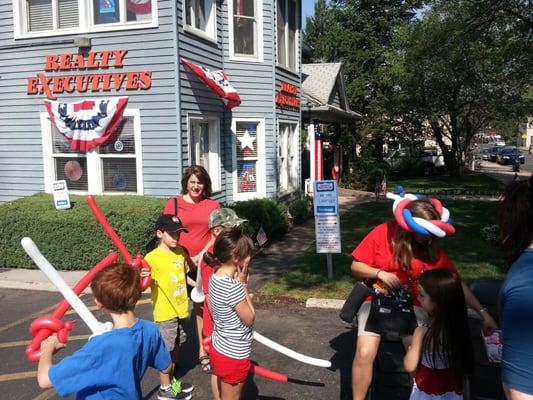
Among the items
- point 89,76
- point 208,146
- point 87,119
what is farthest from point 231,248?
point 208,146

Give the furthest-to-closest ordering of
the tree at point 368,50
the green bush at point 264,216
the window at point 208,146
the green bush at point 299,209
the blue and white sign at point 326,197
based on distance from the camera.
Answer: the tree at point 368,50
the green bush at point 299,209
the window at point 208,146
the green bush at point 264,216
the blue and white sign at point 326,197

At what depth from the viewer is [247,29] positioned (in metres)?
11.8

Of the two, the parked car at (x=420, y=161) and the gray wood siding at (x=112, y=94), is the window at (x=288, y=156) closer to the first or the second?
the gray wood siding at (x=112, y=94)

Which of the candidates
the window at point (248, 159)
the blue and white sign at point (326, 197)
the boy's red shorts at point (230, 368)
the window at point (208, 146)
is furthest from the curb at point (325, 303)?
the window at point (248, 159)

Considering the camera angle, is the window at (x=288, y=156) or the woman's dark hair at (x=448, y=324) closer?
the woman's dark hair at (x=448, y=324)

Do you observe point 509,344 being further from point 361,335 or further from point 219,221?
point 219,221

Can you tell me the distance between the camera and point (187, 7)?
31.7 feet

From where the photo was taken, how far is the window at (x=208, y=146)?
1028cm

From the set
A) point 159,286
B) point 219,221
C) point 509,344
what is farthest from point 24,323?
point 509,344

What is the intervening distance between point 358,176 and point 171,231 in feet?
60.5

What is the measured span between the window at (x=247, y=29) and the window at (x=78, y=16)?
274 centimetres

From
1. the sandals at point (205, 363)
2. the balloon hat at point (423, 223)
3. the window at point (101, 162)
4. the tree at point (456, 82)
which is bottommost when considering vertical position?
the sandals at point (205, 363)

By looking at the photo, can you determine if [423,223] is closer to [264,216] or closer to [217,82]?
[264,216]

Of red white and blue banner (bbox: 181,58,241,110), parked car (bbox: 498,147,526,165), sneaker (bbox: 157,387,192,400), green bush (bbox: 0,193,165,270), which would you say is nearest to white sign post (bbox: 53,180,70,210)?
green bush (bbox: 0,193,165,270)
